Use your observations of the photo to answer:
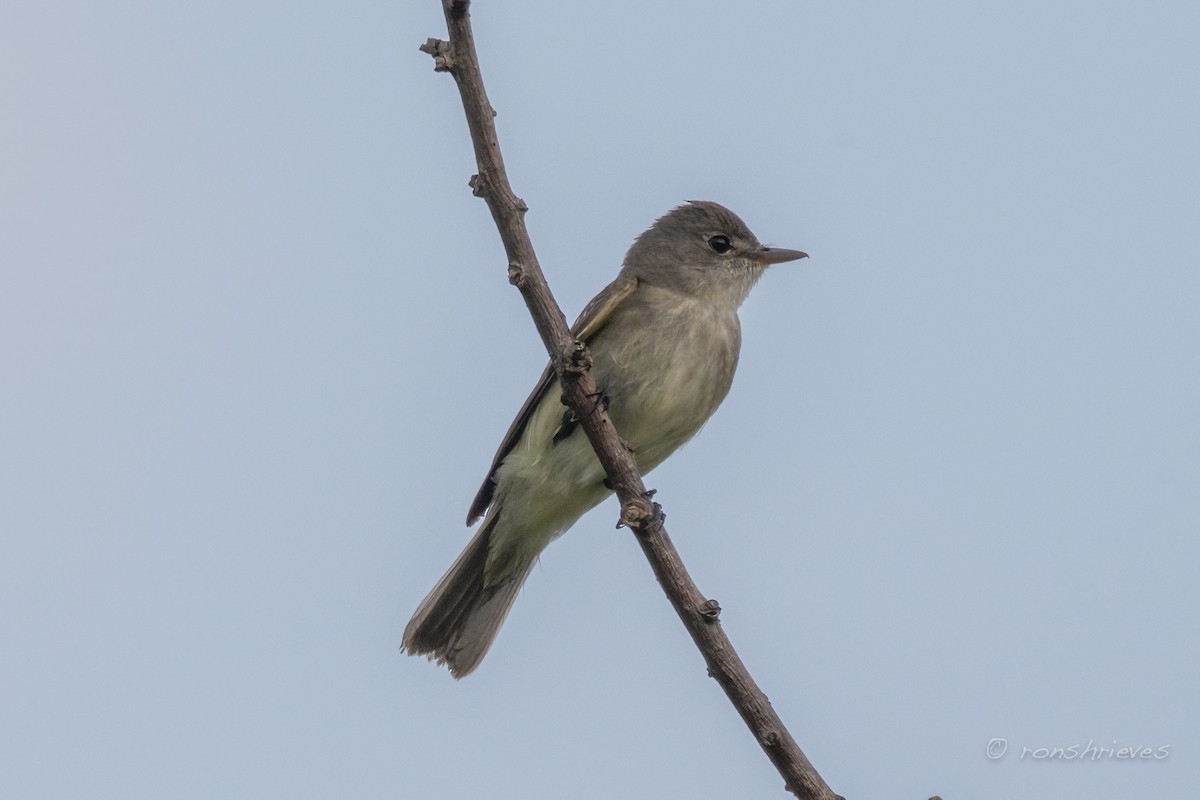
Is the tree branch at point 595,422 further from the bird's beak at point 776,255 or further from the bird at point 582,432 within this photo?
the bird's beak at point 776,255

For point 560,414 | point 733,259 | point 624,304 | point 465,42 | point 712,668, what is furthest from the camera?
point 733,259

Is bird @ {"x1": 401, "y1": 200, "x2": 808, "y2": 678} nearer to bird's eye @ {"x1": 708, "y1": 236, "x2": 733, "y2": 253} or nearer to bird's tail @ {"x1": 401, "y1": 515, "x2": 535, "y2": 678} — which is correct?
bird's tail @ {"x1": 401, "y1": 515, "x2": 535, "y2": 678}

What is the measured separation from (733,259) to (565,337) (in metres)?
4.14

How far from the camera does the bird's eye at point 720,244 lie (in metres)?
9.46

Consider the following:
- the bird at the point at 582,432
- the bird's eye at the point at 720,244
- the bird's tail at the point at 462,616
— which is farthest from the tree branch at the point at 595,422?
the bird's eye at the point at 720,244

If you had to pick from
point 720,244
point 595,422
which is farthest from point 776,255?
point 595,422

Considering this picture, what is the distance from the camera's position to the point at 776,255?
31.0ft

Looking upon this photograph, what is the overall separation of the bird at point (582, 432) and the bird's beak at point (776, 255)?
28 centimetres

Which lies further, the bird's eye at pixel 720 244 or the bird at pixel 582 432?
the bird's eye at pixel 720 244

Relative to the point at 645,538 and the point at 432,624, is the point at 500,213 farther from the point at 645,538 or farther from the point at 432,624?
the point at 432,624

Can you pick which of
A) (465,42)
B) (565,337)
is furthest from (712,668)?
(465,42)

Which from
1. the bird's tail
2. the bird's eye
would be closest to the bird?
the bird's tail

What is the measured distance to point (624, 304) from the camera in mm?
8531

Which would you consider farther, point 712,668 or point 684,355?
point 684,355
